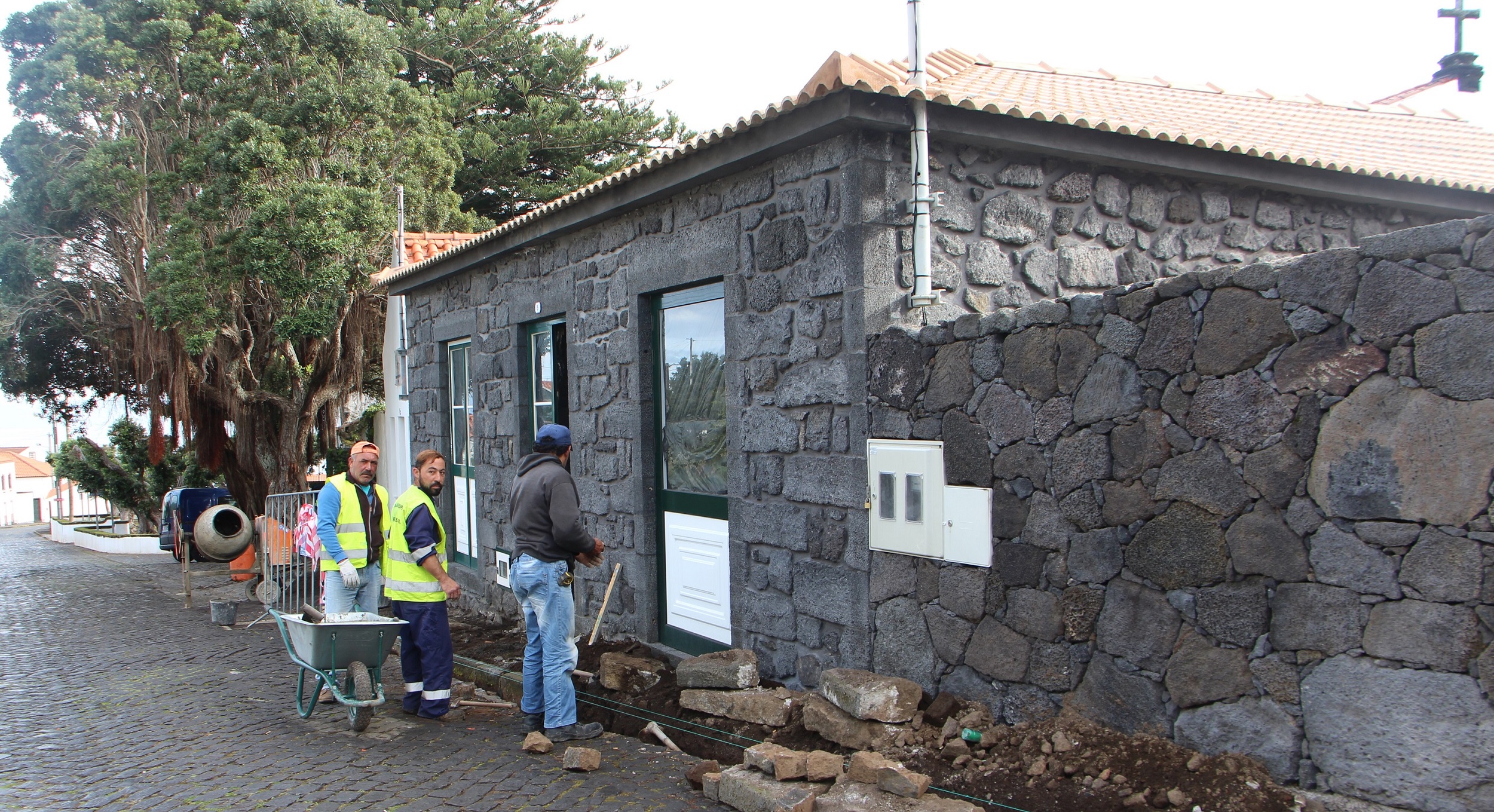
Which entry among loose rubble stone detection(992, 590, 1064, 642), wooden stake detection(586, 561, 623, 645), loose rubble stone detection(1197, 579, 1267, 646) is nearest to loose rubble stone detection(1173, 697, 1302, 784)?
loose rubble stone detection(1197, 579, 1267, 646)

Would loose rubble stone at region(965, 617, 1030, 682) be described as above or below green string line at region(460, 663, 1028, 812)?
above

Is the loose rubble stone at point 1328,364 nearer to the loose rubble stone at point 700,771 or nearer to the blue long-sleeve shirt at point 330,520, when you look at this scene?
the loose rubble stone at point 700,771

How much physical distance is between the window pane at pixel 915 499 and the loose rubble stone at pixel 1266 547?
1.58m

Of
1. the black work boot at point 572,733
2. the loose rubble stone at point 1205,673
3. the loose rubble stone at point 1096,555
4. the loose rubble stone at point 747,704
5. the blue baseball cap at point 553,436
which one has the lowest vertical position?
the black work boot at point 572,733

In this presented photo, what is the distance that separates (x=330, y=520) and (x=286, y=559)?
5157 mm

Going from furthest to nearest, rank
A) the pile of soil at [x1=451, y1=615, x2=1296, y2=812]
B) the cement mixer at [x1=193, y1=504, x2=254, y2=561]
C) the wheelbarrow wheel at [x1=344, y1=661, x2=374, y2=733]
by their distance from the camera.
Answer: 1. the cement mixer at [x1=193, y1=504, x2=254, y2=561]
2. the wheelbarrow wheel at [x1=344, y1=661, x2=374, y2=733]
3. the pile of soil at [x1=451, y1=615, x2=1296, y2=812]

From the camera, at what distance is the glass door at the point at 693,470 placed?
689 centimetres

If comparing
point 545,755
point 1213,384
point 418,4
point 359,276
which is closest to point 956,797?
point 1213,384

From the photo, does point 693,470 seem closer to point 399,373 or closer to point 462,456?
point 462,456

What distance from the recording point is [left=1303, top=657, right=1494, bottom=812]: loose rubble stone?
11.0ft

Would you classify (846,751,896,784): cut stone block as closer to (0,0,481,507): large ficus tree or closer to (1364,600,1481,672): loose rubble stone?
(1364,600,1481,672): loose rubble stone

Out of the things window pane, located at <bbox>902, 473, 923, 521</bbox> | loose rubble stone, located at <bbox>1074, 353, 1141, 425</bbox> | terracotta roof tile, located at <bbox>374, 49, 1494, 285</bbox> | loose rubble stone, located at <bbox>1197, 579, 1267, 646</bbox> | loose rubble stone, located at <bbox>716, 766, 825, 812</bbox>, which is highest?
terracotta roof tile, located at <bbox>374, 49, 1494, 285</bbox>

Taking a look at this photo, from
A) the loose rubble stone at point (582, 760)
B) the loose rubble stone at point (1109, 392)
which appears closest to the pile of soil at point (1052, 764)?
the loose rubble stone at point (582, 760)

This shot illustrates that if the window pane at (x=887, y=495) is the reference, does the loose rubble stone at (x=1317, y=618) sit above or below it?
below
